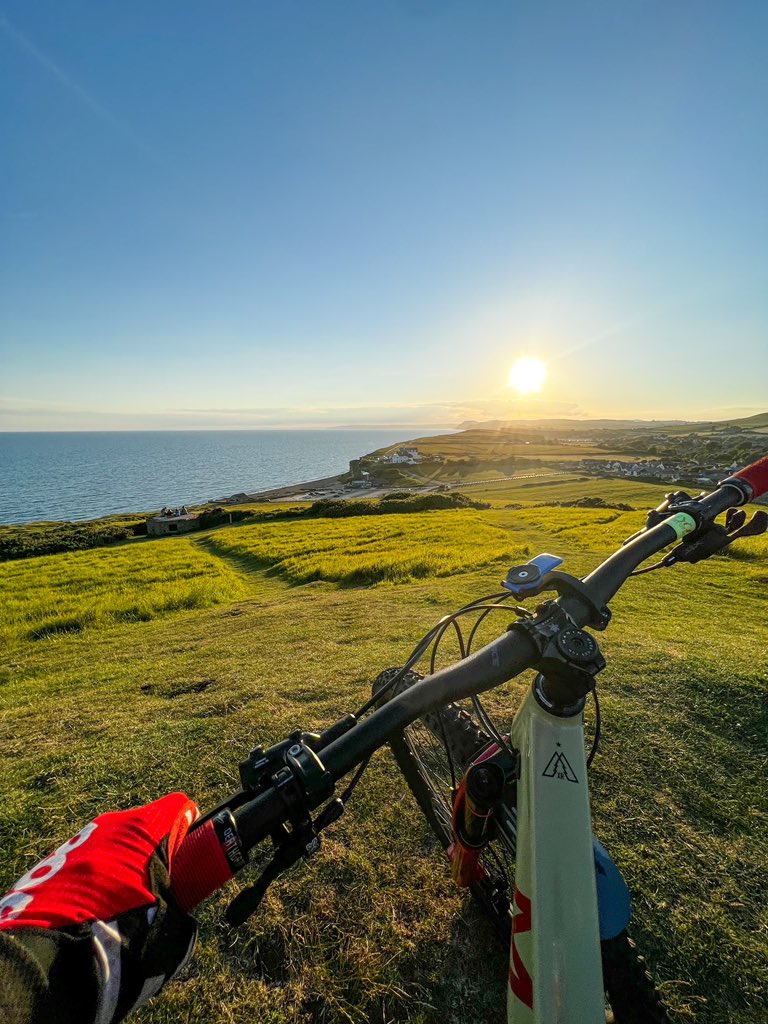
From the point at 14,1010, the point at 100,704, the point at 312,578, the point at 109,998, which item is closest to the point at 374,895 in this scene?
the point at 109,998

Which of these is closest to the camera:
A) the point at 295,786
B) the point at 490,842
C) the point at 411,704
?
the point at 295,786

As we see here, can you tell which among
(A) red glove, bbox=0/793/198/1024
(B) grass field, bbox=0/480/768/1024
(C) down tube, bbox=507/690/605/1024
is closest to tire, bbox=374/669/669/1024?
(B) grass field, bbox=0/480/768/1024

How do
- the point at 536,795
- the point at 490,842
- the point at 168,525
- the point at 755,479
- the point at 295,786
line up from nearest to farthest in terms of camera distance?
the point at 295,786
the point at 536,795
the point at 755,479
the point at 490,842
the point at 168,525

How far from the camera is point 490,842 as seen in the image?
2.52 meters

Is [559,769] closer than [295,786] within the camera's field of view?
No

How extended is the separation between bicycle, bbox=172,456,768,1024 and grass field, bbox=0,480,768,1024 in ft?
3.16

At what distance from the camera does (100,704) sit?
5.68m

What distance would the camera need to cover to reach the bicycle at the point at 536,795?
1.16 m

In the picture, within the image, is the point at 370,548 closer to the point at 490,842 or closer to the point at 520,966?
the point at 490,842

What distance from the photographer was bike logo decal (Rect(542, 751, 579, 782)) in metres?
1.44

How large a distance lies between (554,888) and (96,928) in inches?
49.3

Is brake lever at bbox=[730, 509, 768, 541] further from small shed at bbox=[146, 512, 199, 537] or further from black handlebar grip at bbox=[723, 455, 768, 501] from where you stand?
small shed at bbox=[146, 512, 199, 537]

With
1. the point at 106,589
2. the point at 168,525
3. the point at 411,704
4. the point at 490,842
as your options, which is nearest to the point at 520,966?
the point at 411,704

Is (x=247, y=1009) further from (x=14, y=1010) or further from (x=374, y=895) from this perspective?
(x=14, y=1010)
